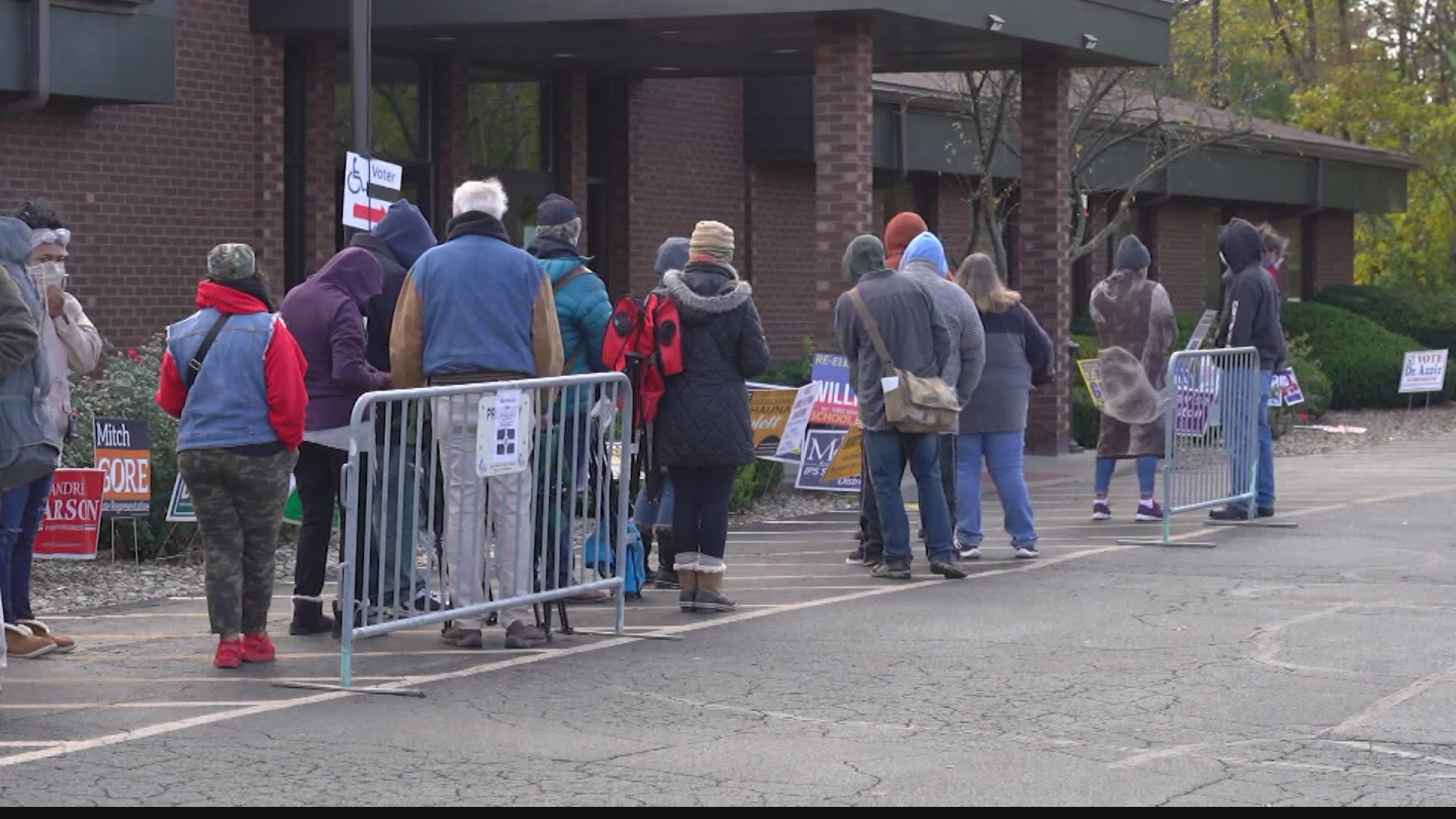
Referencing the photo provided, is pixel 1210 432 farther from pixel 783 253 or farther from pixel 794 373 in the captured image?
pixel 783 253

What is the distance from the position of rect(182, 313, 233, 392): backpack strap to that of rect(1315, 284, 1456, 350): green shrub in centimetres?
2735

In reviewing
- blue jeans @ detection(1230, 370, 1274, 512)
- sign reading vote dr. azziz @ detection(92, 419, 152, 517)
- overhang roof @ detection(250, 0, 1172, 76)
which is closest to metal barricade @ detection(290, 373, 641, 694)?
sign reading vote dr. azziz @ detection(92, 419, 152, 517)

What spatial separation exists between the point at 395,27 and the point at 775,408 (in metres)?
4.98

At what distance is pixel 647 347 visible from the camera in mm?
10797

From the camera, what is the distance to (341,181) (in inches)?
786

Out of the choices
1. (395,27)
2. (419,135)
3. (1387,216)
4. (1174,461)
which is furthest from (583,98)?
(1387,216)

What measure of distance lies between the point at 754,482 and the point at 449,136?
646 centimetres

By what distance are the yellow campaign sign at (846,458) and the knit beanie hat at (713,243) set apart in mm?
5368

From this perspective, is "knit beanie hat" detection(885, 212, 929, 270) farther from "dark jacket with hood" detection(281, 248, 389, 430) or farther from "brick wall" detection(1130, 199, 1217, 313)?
"brick wall" detection(1130, 199, 1217, 313)

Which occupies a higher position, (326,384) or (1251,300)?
(1251,300)

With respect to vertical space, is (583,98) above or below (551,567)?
above

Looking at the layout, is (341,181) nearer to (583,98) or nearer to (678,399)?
(583,98)

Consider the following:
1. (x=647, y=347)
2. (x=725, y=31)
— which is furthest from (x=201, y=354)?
(x=725, y=31)

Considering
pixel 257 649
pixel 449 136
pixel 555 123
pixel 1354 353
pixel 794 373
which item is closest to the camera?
pixel 257 649
